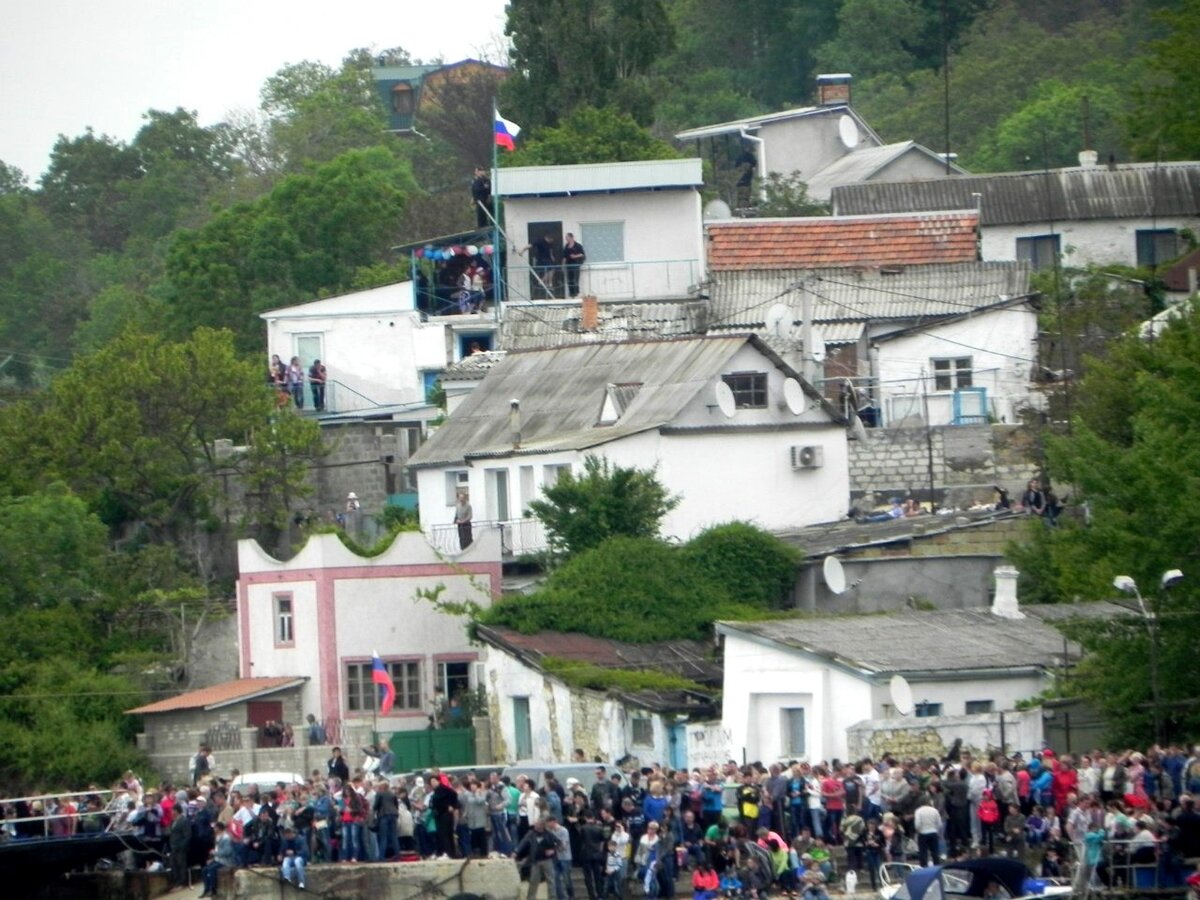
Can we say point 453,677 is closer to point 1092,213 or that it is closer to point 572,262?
point 572,262

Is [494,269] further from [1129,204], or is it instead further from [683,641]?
[683,641]

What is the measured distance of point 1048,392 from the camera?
54.8 m

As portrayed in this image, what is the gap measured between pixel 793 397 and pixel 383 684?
31.2ft

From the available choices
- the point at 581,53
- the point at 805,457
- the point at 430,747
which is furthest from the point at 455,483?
the point at 581,53

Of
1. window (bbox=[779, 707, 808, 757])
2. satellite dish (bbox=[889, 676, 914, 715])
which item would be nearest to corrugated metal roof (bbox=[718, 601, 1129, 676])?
satellite dish (bbox=[889, 676, 914, 715])

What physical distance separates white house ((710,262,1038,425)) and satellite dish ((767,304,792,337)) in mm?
37

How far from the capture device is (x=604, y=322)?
200 ft

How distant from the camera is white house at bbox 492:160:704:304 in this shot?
6372 cm

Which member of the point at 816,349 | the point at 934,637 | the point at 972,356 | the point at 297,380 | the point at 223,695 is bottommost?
the point at 223,695

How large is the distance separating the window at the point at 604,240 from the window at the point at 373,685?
18426 millimetres

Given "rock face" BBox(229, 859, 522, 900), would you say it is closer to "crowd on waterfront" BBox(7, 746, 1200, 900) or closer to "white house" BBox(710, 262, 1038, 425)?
"crowd on waterfront" BBox(7, 746, 1200, 900)

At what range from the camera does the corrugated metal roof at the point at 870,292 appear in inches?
2333

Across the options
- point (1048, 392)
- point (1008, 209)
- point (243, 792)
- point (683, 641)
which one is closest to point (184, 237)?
point (1008, 209)

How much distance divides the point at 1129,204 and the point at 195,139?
62465 mm
